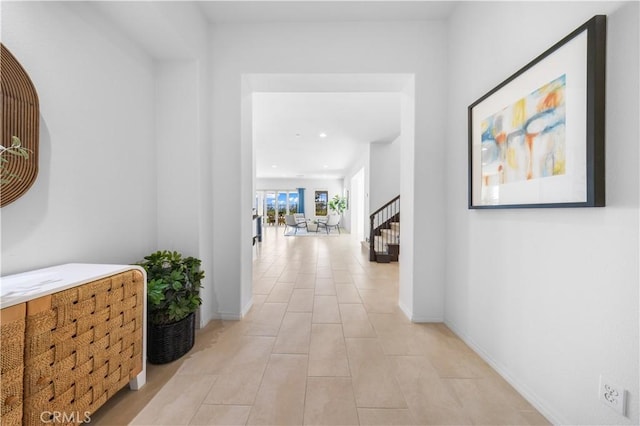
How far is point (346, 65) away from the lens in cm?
224

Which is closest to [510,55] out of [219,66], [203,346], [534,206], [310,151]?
[534,206]

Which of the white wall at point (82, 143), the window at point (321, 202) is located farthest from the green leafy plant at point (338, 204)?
the white wall at point (82, 143)

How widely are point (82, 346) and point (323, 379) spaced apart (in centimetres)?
123

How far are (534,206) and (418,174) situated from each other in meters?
1.04

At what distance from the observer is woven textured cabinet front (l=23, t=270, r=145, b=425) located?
0.93m

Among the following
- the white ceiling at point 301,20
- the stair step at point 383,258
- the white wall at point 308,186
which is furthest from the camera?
the white wall at point 308,186

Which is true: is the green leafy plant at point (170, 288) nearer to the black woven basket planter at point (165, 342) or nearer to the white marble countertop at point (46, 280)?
the black woven basket planter at point (165, 342)

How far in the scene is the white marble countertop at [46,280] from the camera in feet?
2.94

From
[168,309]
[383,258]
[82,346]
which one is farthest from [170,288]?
[383,258]

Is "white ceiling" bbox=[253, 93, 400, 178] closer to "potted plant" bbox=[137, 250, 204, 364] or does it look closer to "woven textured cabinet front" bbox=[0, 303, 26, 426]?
"potted plant" bbox=[137, 250, 204, 364]

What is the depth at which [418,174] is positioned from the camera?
2240 millimetres

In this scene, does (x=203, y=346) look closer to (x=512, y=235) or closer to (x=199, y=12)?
(x=512, y=235)

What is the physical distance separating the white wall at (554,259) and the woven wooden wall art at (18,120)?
251 centimetres

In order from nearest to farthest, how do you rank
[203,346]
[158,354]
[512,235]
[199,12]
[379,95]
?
[512,235] < [158,354] < [203,346] < [199,12] < [379,95]
